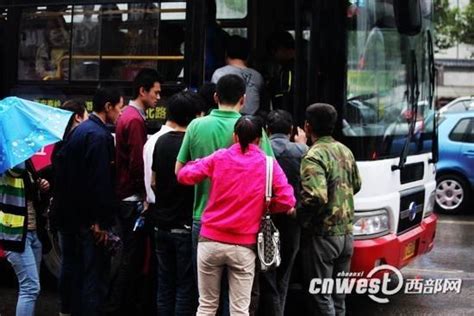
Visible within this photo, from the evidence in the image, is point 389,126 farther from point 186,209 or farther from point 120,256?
point 120,256

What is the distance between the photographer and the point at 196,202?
15.5 ft

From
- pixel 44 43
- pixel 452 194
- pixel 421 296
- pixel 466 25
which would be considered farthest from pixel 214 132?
pixel 466 25

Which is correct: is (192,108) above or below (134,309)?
above

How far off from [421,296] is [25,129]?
13.6 feet

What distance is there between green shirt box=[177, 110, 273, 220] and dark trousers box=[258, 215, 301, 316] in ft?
2.15

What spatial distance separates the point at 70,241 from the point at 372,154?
7.80ft

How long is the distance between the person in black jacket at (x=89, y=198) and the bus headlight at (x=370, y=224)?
182 cm

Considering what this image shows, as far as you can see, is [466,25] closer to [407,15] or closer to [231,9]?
[231,9]

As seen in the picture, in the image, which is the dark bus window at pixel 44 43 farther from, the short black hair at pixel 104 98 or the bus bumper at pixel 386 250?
the bus bumper at pixel 386 250

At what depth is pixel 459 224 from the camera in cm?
1105

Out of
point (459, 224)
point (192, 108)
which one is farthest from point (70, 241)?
point (459, 224)

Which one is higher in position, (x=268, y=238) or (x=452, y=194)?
(x=268, y=238)

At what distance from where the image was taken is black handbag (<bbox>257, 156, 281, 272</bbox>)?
4.45 m

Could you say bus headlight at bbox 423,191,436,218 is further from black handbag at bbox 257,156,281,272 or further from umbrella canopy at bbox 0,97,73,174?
umbrella canopy at bbox 0,97,73,174
